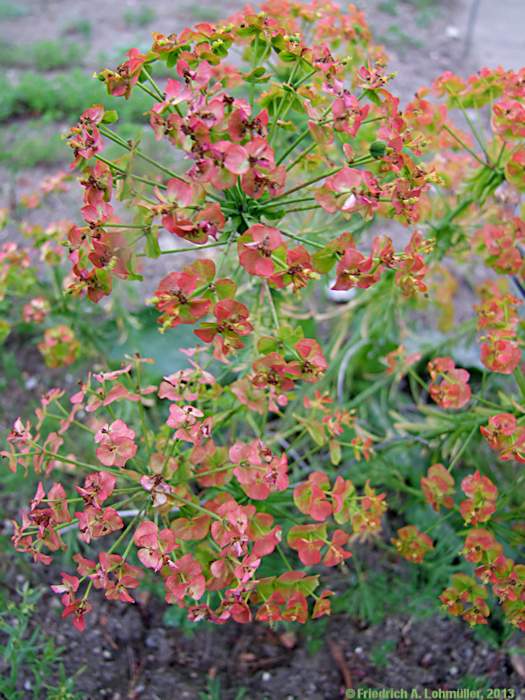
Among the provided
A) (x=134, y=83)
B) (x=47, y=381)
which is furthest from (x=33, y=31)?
(x=134, y=83)

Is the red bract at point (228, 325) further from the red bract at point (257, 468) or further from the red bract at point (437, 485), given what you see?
the red bract at point (437, 485)

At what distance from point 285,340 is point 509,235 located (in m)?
0.58

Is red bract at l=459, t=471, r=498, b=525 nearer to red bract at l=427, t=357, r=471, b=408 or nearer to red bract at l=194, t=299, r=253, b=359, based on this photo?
red bract at l=427, t=357, r=471, b=408

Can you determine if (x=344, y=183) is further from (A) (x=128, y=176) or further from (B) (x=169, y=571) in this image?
(B) (x=169, y=571)

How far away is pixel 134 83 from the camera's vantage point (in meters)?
0.92

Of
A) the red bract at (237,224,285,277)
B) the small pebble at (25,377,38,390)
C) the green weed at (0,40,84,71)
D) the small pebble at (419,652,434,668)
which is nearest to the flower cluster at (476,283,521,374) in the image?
the red bract at (237,224,285,277)

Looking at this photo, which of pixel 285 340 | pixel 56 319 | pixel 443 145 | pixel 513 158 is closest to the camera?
pixel 285 340

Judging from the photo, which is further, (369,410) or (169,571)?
(369,410)

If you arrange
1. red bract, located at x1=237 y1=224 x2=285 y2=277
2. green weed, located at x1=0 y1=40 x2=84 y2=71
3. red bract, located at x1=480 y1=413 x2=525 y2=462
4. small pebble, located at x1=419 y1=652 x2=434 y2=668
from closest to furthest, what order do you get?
red bract, located at x1=237 y1=224 x2=285 y2=277, red bract, located at x1=480 y1=413 x2=525 y2=462, small pebble, located at x1=419 y1=652 x2=434 y2=668, green weed, located at x1=0 y1=40 x2=84 y2=71

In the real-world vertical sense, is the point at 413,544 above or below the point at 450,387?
below

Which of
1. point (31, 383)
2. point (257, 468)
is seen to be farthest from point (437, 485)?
point (31, 383)

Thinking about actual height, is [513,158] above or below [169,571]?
above

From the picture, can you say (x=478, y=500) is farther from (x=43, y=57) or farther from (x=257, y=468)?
(x=43, y=57)

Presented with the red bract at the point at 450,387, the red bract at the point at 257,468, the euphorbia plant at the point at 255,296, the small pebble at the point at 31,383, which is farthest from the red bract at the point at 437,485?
the small pebble at the point at 31,383
